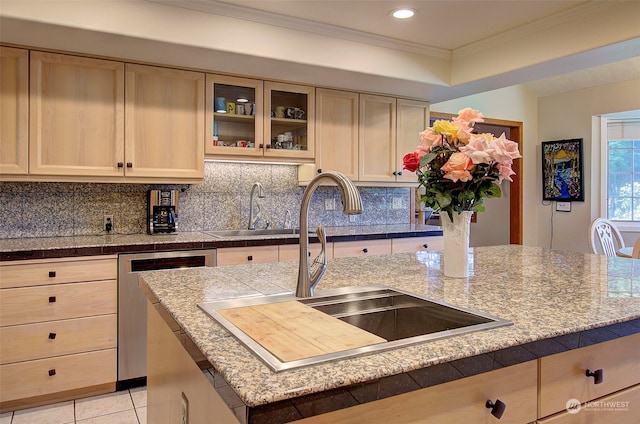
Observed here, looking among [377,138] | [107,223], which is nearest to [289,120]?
[377,138]

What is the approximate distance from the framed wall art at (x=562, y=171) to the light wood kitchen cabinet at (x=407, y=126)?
7.00 feet

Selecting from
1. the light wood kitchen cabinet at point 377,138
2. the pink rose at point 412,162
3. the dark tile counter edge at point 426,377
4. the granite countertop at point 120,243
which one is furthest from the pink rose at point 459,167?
the light wood kitchen cabinet at point 377,138

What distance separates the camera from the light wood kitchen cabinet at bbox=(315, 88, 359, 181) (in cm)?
351

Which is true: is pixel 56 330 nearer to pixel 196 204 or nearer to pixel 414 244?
pixel 196 204

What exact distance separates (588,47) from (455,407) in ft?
8.62

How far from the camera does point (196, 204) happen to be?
3.33m

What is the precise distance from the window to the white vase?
14.4 feet

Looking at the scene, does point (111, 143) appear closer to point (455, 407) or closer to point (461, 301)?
point (461, 301)

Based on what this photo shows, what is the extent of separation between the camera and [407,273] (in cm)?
167

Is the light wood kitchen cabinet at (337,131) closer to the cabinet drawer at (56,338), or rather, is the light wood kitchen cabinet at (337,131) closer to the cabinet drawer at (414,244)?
the cabinet drawer at (414,244)

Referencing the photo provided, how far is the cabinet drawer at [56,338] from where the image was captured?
7.62ft

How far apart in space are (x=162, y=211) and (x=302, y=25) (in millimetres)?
1606

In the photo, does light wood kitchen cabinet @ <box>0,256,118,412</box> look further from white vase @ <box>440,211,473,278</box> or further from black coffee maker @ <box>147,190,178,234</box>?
white vase @ <box>440,211,473,278</box>

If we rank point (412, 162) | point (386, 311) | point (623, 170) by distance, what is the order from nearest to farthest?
1. point (386, 311)
2. point (412, 162)
3. point (623, 170)
